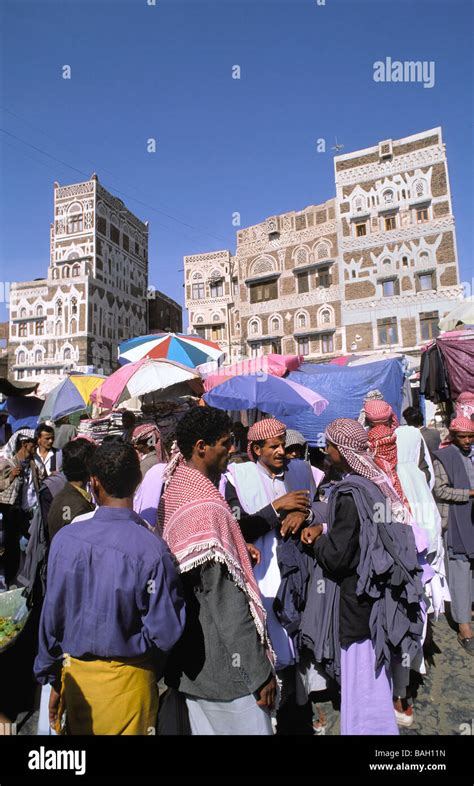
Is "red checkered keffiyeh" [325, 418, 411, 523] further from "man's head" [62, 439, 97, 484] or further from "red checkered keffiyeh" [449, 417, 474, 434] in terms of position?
"red checkered keffiyeh" [449, 417, 474, 434]

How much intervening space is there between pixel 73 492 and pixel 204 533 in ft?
6.14

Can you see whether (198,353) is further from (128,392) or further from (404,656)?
(404,656)

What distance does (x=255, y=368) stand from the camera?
941 cm

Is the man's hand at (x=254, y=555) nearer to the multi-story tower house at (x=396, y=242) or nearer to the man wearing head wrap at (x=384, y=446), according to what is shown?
the man wearing head wrap at (x=384, y=446)

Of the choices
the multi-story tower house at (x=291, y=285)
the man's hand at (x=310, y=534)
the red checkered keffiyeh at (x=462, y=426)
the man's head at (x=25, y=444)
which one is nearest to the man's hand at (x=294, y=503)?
the man's hand at (x=310, y=534)

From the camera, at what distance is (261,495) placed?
317 centimetres

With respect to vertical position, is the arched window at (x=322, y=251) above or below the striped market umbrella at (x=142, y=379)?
above

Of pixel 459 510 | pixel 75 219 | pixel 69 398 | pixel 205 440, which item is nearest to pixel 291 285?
pixel 69 398

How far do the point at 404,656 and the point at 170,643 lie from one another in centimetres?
168

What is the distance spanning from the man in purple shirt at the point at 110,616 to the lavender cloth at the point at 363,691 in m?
1.31

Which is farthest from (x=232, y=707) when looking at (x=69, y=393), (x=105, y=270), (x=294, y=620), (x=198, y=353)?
(x=105, y=270)

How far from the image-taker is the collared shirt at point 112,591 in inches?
70.9

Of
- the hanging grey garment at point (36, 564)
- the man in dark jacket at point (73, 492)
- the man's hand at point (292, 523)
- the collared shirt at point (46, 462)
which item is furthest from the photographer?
the collared shirt at point (46, 462)

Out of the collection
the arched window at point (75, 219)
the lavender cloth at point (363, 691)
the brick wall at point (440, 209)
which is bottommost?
the lavender cloth at point (363, 691)
